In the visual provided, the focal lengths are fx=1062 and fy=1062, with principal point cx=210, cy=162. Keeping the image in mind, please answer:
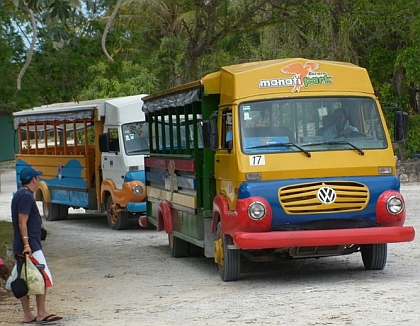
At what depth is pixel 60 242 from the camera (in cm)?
1895

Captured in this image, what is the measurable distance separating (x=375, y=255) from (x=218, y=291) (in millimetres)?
2130

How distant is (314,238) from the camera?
11500 mm

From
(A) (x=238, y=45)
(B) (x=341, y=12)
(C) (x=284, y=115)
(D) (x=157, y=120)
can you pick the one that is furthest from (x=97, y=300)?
(A) (x=238, y=45)

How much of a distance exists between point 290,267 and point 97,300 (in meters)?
3.28

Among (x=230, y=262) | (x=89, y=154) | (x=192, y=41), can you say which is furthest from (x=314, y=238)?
(x=192, y=41)

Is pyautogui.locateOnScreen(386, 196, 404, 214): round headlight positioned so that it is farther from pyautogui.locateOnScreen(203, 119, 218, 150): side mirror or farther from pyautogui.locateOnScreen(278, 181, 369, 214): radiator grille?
pyautogui.locateOnScreen(203, 119, 218, 150): side mirror

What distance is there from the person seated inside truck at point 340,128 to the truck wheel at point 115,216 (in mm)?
9121

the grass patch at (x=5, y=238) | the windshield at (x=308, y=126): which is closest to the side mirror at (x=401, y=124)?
the windshield at (x=308, y=126)

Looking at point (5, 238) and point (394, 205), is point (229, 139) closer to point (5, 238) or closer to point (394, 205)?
point (394, 205)

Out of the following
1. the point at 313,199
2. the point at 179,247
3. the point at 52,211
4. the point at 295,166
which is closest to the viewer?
the point at 313,199

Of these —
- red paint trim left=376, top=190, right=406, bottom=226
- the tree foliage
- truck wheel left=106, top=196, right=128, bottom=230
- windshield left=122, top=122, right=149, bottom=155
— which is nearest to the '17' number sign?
red paint trim left=376, top=190, right=406, bottom=226

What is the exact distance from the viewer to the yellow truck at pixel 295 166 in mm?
11656

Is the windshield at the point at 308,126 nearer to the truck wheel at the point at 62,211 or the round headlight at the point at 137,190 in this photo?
the round headlight at the point at 137,190

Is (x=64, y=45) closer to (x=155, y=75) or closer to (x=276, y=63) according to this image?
(x=276, y=63)
